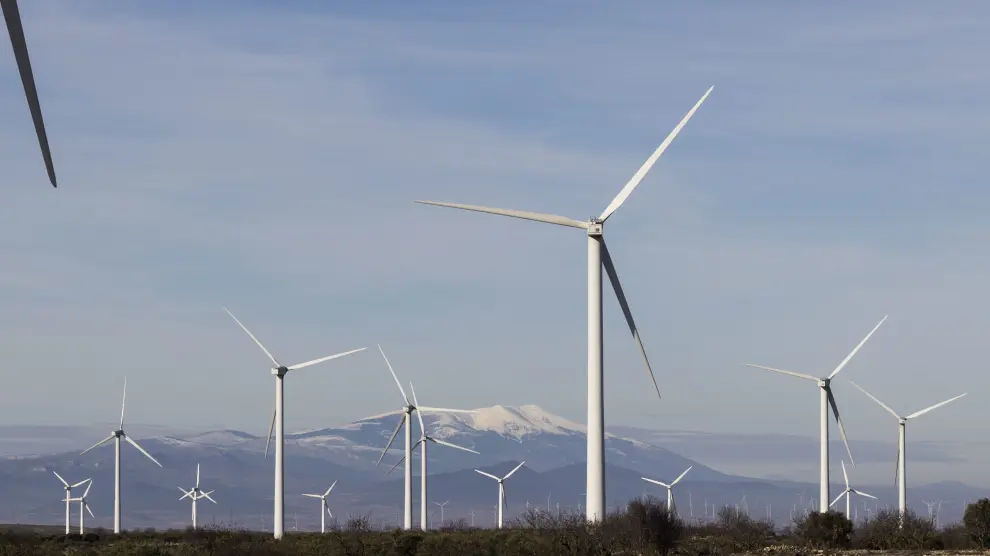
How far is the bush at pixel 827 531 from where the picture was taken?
287ft

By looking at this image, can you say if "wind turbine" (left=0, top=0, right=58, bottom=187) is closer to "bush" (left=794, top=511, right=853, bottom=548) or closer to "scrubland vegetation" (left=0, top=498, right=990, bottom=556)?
"scrubland vegetation" (left=0, top=498, right=990, bottom=556)

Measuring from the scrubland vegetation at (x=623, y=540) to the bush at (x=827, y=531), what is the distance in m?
0.06

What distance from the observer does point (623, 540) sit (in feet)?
228

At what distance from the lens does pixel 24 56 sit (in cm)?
3559

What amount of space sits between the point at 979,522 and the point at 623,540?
28655mm

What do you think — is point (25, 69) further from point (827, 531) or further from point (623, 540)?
point (827, 531)

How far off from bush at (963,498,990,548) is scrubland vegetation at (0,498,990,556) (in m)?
0.06

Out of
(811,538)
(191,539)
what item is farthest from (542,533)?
(191,539)

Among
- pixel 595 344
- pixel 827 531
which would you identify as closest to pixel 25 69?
pixel 595 344

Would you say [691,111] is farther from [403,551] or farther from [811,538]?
[811,538]

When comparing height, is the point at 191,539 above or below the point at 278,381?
below

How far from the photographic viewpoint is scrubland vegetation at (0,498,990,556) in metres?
69.4

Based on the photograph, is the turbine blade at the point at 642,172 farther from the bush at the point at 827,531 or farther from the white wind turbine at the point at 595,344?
the bush at the point at 827,531

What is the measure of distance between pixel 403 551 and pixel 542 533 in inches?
497
